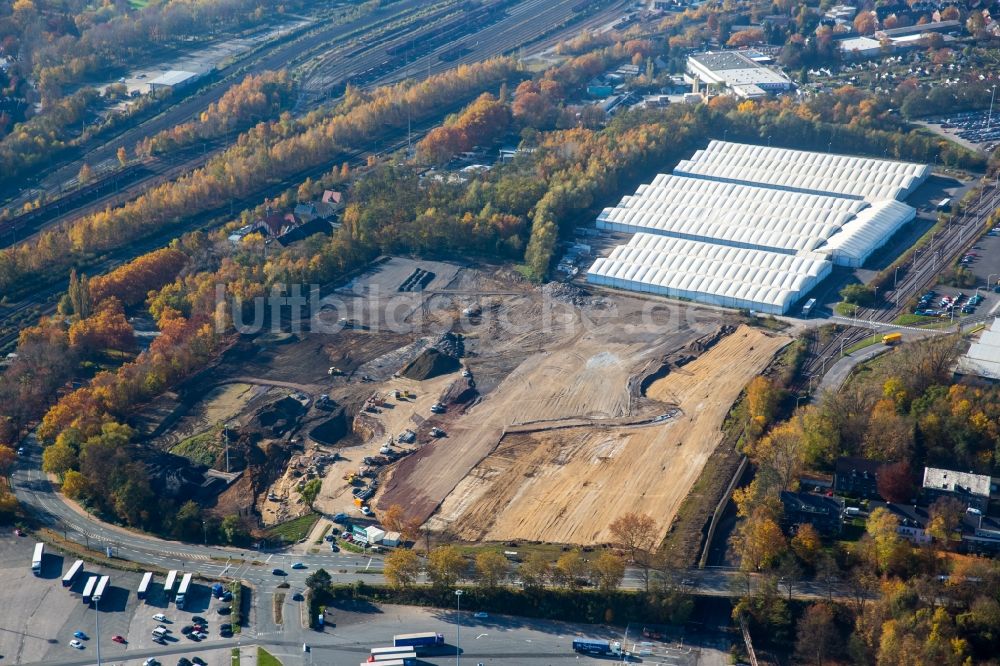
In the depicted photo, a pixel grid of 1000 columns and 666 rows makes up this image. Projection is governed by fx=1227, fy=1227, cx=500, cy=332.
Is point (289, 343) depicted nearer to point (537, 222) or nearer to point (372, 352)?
point (372, 352)

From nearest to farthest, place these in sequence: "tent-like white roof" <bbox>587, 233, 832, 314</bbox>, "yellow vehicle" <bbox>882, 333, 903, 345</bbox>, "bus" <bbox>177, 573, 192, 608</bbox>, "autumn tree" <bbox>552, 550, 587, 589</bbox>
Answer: "autumn tree" <bbox>552, 550, 587, 589</bbox> < "bus" <bbox>177, 573, 192, 608</bbox> < "yellow vehicle" <bbox>882, 333, 903, 345</bbox> < "tent-like white roof" <bbox>587, 233, 832, 314</bbox>

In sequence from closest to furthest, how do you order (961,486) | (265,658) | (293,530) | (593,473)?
(265,658)
(961,486)
(293,530)
(593,473)

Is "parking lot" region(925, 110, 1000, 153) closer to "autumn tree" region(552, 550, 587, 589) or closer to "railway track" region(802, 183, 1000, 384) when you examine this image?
"railway track" region(802, 183, 1000, 384)

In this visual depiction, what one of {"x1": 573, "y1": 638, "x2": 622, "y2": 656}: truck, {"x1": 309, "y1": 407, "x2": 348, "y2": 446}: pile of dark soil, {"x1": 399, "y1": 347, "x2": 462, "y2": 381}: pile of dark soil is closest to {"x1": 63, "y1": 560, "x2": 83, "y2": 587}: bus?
{"x1": 309, "y1": 407, "x2": 348, "y2": 446}: pile of dark soil

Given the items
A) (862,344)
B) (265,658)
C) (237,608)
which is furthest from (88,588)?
(862,344)

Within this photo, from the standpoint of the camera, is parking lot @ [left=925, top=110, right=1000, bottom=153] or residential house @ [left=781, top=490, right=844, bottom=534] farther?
parking lot @ [left=925, top=110, right=1000, bottom=153]

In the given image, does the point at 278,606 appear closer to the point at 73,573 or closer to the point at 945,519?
the point at 73,573
